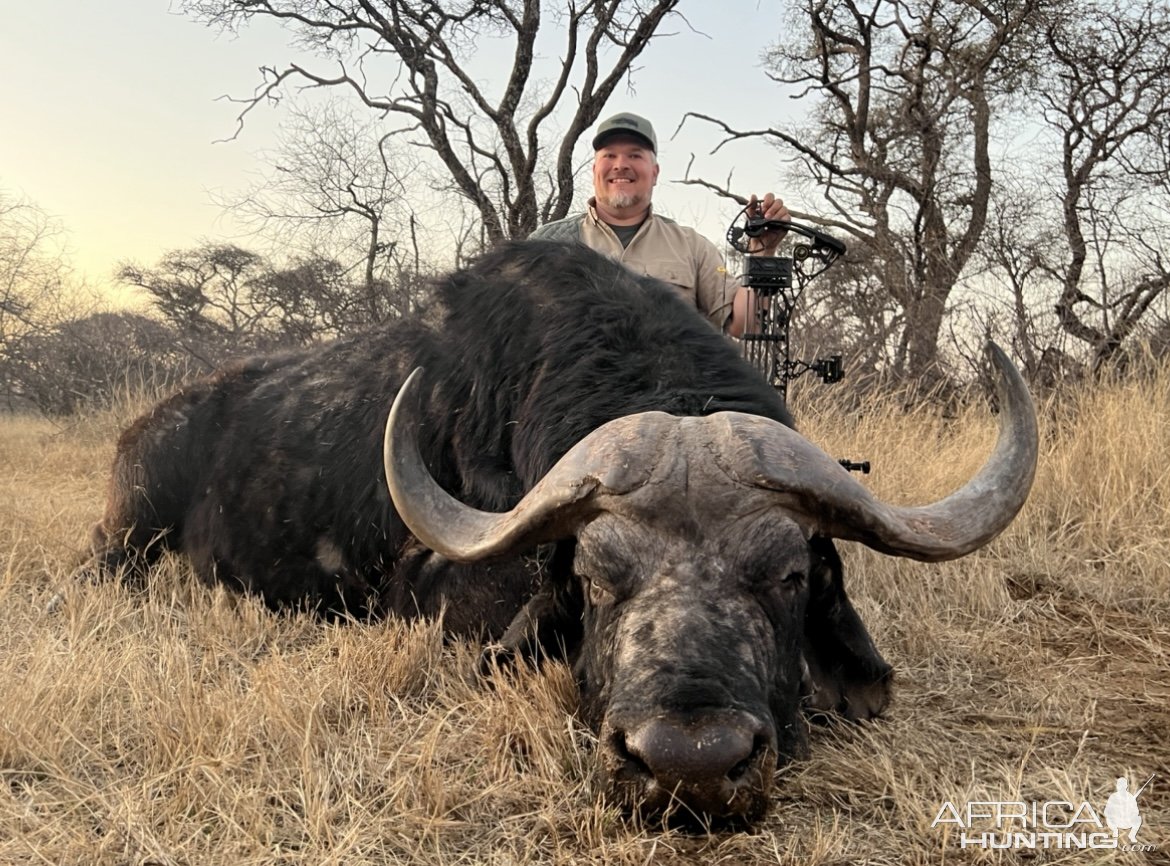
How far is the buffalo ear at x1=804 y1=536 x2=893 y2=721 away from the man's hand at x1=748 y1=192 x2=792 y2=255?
8.14ft

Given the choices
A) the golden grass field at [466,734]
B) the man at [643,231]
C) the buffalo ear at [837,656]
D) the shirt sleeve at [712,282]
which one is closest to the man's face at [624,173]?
the man at [643,231]

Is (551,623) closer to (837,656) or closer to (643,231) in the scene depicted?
(837,656)

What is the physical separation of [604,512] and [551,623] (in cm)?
60

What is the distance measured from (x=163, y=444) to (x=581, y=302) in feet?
8.91

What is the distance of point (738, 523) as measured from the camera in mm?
2242

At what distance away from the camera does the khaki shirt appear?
17.7ft

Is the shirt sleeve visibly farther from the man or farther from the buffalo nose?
the buffalo nose

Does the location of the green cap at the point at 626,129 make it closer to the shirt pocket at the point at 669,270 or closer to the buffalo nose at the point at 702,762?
the shirt pocket at the point at 669,270

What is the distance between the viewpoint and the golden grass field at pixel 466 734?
190 cm

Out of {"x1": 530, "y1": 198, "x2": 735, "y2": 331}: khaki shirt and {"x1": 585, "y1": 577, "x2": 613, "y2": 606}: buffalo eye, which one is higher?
{"x1": 530, "y1": 198, "x2": 735, "y2": 331}: khaki shirt

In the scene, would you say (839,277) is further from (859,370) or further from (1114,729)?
(1114,729)

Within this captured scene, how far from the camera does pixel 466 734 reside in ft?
8.04

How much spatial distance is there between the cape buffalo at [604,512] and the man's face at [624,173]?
1.80 m

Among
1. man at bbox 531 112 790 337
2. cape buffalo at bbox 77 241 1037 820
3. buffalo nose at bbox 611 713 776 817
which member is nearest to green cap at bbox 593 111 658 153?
man at bbox 531 112 790 337
